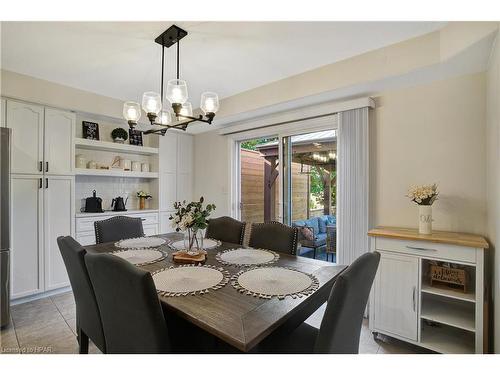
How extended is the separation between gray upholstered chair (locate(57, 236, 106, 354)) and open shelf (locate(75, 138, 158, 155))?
84.4 inches

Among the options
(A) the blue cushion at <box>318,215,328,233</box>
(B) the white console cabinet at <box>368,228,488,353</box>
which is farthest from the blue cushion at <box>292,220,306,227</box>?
(B) the white console cabinet at <box>368,228,488,353</box>

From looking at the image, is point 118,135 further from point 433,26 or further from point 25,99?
point 433,26

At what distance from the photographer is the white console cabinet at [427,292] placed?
1748mm

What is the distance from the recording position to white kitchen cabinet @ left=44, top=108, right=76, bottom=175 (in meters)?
2.87

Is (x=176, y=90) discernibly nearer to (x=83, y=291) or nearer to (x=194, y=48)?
(x=194, y=48)

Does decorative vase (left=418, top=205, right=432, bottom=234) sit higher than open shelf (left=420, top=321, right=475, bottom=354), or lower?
higher

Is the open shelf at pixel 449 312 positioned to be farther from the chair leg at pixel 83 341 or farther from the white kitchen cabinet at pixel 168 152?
the white kitchen cabinet at pixel 168 152

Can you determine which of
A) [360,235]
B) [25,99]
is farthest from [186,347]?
[25,99]

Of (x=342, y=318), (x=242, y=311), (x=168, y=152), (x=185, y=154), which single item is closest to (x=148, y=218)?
(x=168, y=152)

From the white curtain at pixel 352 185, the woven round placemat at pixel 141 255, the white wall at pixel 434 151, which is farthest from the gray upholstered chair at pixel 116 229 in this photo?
the white wall at pixel 434 151

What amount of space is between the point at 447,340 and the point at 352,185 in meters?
1.41

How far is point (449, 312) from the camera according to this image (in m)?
1.95

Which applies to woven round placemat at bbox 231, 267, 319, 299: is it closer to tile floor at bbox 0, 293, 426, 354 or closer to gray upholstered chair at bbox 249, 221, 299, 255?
gray upholstered chair at bbox 249, 221, 299, 255

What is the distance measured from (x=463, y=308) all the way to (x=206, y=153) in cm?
363
